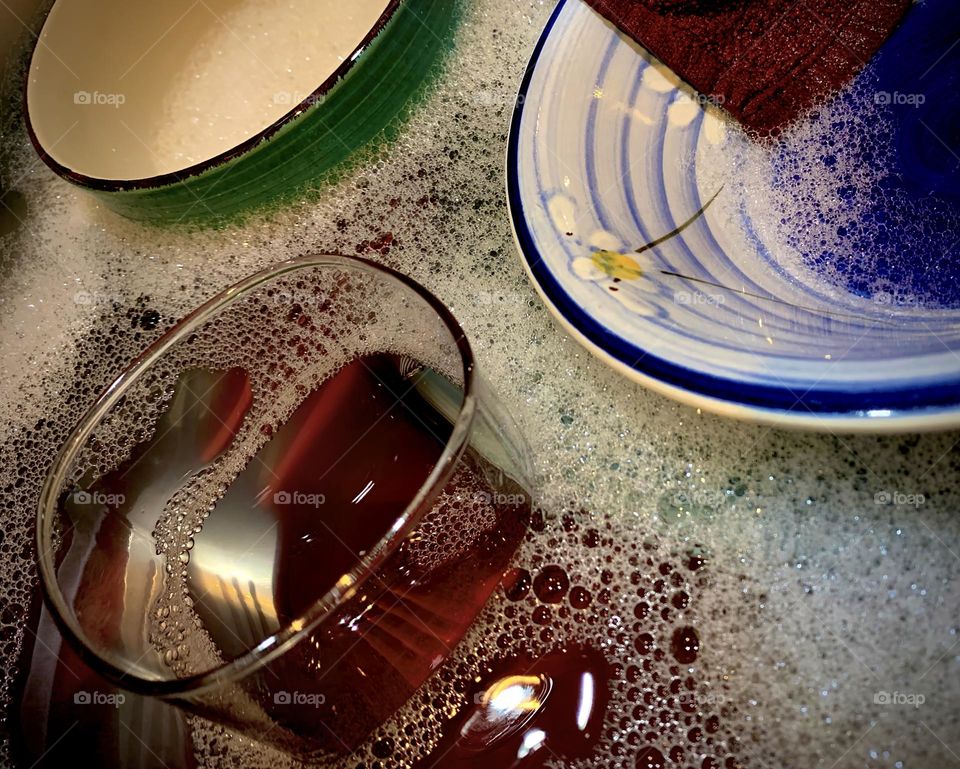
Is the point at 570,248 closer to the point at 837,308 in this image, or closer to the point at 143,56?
the point at 837,308

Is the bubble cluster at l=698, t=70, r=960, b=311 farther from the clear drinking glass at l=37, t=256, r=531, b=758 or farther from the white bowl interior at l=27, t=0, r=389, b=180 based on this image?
the white bowl interior at l=27, t=0, r=389, b=180

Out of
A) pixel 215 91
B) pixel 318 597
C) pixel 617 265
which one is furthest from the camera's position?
pixel 215 91

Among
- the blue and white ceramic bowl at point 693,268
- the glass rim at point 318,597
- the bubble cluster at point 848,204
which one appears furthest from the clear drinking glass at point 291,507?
the bubble cluster at point 848,204

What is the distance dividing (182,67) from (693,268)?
1.95ft

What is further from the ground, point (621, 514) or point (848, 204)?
point (848, 204)

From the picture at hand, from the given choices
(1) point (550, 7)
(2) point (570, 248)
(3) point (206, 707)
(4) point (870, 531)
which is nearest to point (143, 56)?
(1) point (550, 7)

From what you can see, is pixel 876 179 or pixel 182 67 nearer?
pixel 876 179

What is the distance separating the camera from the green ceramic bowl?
604 millimetres

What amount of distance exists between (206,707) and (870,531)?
0.40m

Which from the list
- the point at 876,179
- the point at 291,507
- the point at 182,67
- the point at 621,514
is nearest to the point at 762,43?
the point at 876,179

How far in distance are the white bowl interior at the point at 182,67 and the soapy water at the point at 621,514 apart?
12 centimetres

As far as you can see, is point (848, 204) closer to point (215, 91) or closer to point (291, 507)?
point (291, 507)

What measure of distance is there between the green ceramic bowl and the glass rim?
188 millimetres

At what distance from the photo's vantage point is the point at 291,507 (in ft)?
1.59
